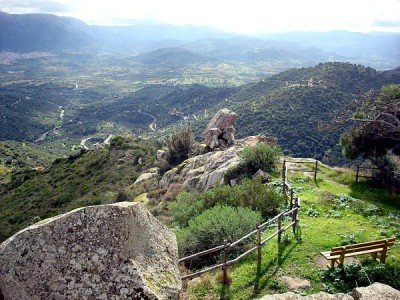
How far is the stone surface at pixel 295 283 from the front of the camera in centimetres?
932

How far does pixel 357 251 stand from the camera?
10.0 meters

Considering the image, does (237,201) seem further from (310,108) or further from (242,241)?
(310,108)

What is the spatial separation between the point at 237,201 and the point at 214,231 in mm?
3214

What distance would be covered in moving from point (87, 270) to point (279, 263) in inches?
275

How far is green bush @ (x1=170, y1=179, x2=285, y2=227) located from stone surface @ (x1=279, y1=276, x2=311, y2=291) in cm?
413

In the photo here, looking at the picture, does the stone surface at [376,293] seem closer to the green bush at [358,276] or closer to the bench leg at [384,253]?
the green bush at [358,276]

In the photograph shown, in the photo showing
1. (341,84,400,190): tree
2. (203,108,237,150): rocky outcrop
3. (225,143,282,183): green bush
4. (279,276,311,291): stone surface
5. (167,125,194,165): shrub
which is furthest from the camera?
(167,125,194,165): shrub

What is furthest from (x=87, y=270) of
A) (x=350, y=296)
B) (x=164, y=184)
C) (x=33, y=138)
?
(x=33, y=138)

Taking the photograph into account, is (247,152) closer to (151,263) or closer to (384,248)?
(384,248)

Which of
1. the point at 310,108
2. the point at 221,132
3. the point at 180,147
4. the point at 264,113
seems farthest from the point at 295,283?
the point at 264,113

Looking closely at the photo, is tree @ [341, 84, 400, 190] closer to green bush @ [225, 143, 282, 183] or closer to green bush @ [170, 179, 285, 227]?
green bush @ [225, 143, 282, 183]

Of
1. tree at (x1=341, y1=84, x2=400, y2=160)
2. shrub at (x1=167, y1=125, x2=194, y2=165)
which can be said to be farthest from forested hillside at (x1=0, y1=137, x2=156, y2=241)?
tree at (x1=341, y1=84, x2=400, y2=160)

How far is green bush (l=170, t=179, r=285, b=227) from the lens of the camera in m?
14.1

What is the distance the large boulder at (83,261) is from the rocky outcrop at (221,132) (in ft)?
83.4
